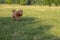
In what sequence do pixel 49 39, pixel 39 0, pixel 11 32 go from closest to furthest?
pixel 49 39
pixel 11 32
pixel 39 0

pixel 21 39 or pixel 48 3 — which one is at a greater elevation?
pixel 21 39

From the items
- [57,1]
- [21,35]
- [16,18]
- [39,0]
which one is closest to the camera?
[21,35]

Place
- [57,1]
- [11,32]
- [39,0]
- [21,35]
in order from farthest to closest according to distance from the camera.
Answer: [39,0] → [57,1] → [11,32] → [21,35]

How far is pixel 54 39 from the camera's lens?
5996 mm

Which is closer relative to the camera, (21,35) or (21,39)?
(21,39)

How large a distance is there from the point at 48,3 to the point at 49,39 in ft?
68.7

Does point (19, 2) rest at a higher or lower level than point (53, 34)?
lower

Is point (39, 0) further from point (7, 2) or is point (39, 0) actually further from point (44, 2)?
point (7, 2)

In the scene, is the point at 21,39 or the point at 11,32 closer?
the point at 21,39

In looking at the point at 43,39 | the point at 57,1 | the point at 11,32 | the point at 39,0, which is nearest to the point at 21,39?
the point at 43,39

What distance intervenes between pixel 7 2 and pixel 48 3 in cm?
549

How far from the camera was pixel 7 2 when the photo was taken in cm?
2919

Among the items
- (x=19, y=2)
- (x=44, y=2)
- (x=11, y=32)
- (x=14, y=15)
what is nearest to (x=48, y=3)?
(x=44, y=2)

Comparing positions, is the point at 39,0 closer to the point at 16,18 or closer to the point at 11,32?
the point at 16,18
